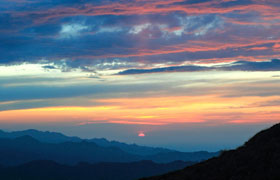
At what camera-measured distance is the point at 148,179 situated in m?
46.3

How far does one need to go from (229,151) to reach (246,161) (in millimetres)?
7158

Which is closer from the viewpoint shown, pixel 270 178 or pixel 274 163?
pixel 270 178

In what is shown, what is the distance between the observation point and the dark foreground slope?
114ft

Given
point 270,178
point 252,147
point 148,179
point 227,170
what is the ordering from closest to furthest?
point 270,178, point 227,170, point 252,147, point 148,179

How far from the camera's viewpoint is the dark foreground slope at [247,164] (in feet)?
114

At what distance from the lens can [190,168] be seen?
1815 inches

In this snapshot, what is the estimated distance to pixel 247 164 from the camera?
3834 centimetres

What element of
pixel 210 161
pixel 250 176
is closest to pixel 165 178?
pixel 210 161

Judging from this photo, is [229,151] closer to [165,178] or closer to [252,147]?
[252,147]

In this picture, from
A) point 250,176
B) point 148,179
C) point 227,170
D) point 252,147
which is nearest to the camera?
point 250,176

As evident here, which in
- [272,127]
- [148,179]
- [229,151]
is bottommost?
[148,179]

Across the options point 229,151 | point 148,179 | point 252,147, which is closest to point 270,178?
point 252,147

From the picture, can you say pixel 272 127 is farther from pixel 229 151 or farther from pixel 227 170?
pixel 227 170

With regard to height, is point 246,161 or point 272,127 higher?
point 272,127
